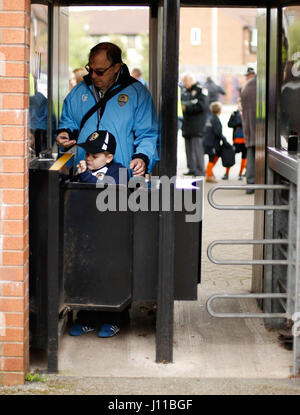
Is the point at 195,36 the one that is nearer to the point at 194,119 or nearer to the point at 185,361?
the point at 194,119

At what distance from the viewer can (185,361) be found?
5.06 meters

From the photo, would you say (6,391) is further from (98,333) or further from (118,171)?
(118,171)

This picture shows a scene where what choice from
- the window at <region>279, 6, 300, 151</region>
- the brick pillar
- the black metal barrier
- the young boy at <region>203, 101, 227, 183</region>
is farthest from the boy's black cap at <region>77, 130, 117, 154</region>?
the young boy at <region>203, 101, 227, 183</region>

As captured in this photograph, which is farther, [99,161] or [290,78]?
[290,78]

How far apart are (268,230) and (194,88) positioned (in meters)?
8.73

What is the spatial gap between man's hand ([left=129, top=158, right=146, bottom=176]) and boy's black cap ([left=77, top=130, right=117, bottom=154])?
0.66 feet

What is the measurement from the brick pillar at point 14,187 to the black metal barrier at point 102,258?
0.19 meters

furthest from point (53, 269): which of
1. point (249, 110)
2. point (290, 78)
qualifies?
point (249, 110)

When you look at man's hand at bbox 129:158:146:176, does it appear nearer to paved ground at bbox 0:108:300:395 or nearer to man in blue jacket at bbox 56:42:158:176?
man in blue jacket at bbox 56:42:158:176

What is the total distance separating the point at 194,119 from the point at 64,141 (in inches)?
360

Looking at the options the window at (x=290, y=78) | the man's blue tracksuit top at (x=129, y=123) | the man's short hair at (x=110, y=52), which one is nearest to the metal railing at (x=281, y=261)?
the window at (x=290, y=78)

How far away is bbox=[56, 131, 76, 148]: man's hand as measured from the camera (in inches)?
210

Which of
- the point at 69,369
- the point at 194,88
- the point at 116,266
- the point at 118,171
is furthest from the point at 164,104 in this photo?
the point at 194,88

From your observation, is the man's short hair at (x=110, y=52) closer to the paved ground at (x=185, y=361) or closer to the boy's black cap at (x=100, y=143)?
the boy's black cap at (x=100, y=143)
